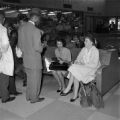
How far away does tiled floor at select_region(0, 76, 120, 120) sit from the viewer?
118 inches

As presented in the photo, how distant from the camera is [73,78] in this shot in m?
3.68

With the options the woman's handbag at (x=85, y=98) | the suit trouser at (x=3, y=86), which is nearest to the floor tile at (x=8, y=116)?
the suit trouser at (x=3, y=86)

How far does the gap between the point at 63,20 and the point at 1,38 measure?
345 inches

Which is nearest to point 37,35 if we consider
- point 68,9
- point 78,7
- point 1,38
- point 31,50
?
point 31,50

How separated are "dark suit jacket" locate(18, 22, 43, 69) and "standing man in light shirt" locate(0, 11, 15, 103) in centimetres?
25

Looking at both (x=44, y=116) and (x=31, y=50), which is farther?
(x=31, y=50)

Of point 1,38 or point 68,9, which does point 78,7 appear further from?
point 1,38

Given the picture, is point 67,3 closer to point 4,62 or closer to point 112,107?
point 4,62

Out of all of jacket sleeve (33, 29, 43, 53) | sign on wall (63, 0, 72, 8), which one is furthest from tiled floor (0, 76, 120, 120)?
sign on wall (63, 0, 72, 8)

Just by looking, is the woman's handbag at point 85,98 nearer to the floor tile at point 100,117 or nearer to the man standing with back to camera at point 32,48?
the floor tile at point 100,117

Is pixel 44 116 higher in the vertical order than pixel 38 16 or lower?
lower

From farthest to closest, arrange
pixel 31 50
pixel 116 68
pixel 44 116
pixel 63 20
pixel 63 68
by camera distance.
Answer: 1. pixel 63 20
2. pixel 116 68
3. pixel 63 68
4. pixel 31 50
5. pixel 44 116

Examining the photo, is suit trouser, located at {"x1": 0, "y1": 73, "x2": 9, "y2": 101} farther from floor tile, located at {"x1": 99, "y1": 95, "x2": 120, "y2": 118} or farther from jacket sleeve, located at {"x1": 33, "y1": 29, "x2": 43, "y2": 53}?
floor tile, located at {"x1": 99, "y1": 95, "x2": 120, "y2": 118}

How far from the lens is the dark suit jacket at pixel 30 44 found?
10.5 ft
